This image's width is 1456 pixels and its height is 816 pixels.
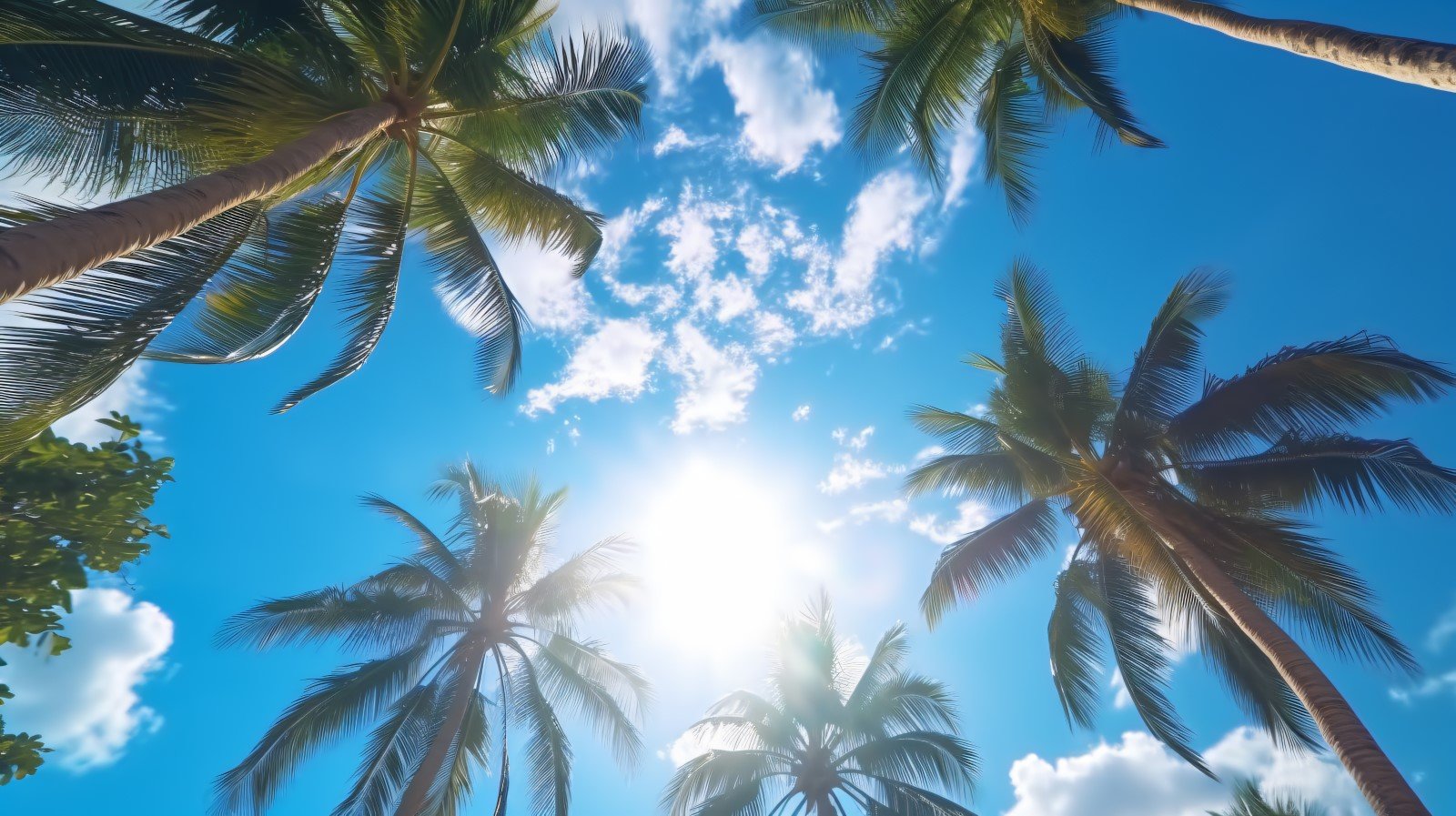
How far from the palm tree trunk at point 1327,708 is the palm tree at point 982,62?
5542 millimetres

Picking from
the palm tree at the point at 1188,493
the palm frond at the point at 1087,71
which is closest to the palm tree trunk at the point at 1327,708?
the palm tree at the point at 1188,493

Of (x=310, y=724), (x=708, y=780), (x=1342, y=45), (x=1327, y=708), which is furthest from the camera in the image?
(x=708, y=780)

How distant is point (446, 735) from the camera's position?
11.8 m

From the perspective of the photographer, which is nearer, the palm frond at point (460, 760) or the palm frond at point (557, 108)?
the palm frond at point (557, 108)

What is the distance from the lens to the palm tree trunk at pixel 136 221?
3.41 meters

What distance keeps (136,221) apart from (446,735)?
10.4 metres

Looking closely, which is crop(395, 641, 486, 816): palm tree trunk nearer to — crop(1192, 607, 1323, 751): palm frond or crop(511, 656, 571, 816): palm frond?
crop(511, 656, 571, 816): palm frond

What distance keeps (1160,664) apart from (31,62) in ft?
48.0

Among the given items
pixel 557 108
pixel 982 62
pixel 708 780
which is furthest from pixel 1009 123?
pixel 708 780

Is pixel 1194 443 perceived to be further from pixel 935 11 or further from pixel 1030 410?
pixel 935 11

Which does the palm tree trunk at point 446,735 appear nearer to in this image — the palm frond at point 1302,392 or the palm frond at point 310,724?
the palm frond at point 310,724

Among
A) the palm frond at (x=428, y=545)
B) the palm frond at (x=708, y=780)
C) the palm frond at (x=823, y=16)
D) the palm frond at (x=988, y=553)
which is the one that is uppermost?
the palm frond at (x=823, y=16)

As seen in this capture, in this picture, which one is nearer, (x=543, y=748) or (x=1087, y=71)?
(x=1087, y=71)

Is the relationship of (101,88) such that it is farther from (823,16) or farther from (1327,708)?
(1327,708)
